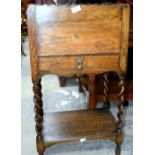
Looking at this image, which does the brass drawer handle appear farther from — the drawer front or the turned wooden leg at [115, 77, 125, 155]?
the turned wooden leg at [115, 77, 125, 155]

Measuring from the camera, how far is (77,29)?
136cm

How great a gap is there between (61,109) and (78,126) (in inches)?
26.0

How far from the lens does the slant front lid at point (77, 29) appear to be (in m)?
1.33

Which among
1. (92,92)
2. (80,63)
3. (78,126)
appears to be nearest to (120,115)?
(78,126)

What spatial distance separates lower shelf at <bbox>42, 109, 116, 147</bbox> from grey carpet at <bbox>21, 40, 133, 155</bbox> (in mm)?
187

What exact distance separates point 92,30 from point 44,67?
0.31 metres

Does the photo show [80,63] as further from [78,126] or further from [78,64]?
[78,126]

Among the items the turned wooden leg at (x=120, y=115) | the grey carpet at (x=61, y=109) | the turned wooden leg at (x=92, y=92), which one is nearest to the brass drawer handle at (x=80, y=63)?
the turned wooden leg at (x=120, y=115)

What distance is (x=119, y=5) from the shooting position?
4.51 ft

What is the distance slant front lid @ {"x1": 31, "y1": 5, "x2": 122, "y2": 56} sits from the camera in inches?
52.3

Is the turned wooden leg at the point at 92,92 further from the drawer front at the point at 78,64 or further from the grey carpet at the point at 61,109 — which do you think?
the drawer front at the point at 78,64
